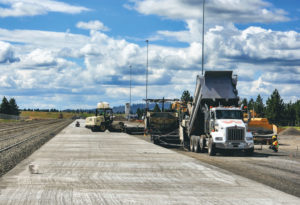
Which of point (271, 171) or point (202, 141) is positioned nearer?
point (271, 171)

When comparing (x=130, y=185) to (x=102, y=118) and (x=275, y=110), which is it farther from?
(x=275, y=110)

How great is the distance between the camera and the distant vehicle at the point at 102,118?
167 ft

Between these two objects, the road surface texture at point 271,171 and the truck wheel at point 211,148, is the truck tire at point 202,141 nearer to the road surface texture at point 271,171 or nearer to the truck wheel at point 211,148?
the truck wheel at point 211,148

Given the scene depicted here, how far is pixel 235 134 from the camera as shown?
22344 millimetres

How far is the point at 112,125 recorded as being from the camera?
51.7 m

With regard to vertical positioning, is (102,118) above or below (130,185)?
above

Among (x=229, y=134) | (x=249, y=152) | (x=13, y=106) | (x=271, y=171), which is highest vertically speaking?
(x=13, y=106)

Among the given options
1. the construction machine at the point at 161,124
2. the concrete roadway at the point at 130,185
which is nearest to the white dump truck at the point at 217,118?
the concrete roadway at the point at 130,185

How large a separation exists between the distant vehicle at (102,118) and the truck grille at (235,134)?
29.9 metres

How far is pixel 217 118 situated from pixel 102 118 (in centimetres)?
2957

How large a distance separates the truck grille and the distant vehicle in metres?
29.9

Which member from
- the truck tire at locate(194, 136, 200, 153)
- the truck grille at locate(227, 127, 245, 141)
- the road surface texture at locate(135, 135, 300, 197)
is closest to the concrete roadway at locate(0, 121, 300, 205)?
the road surface texture at locate(135, 135, 300, 197)

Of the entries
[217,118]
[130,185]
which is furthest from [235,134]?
[130,185]

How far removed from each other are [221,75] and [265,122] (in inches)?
520
